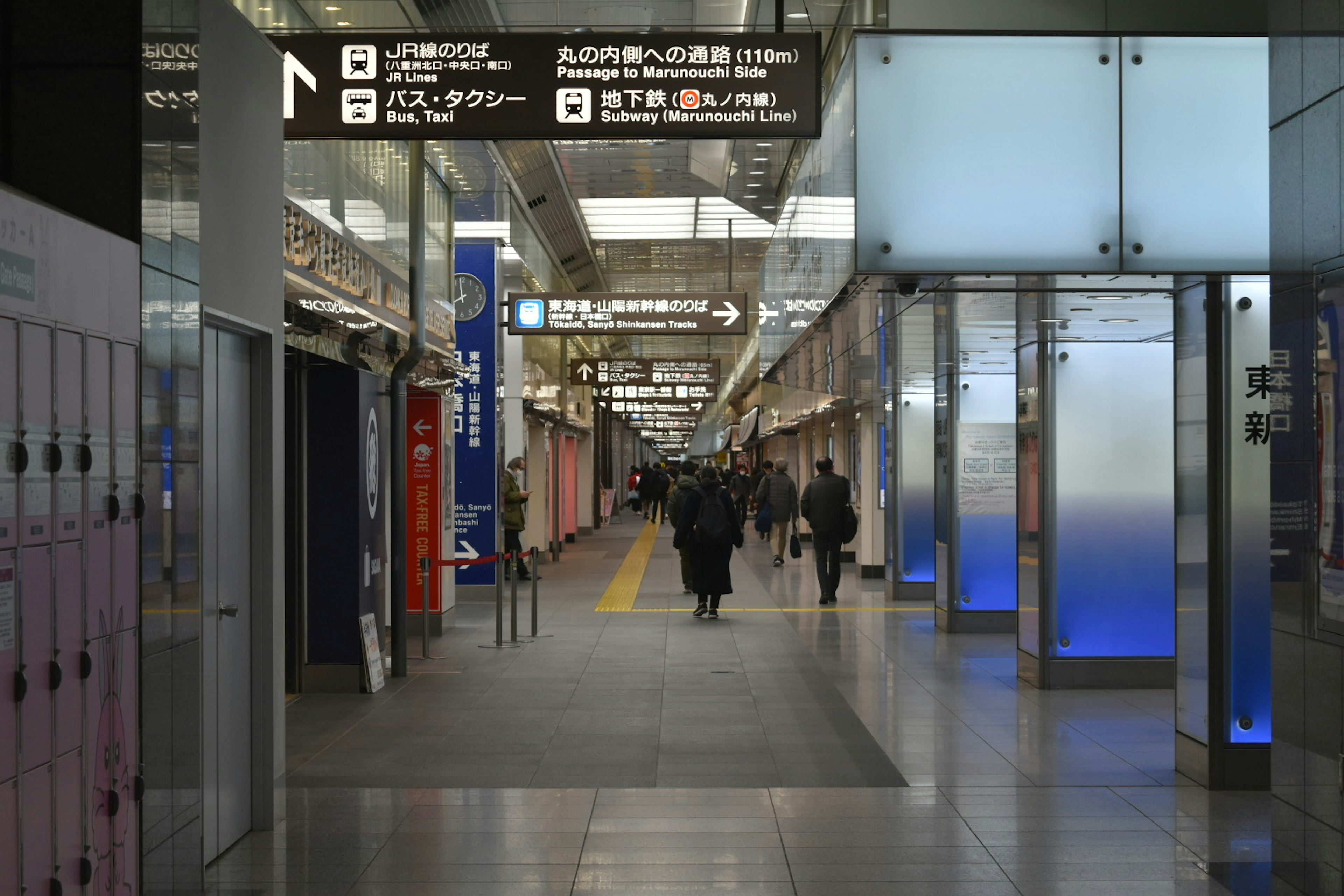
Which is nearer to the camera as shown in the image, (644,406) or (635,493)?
(644,406)

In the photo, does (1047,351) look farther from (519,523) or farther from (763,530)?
(763,530)

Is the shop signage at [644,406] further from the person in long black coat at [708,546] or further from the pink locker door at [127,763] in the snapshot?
the pink locker door at [127,763]

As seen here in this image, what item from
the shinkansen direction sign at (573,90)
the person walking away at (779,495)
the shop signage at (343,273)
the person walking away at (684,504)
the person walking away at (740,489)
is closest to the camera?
the shinkansen direction sign at (573,90)

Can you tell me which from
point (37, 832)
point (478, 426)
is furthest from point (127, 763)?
point (478, 426)

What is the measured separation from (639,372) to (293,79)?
67.2 ft

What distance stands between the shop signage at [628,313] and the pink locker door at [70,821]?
11.5 metres

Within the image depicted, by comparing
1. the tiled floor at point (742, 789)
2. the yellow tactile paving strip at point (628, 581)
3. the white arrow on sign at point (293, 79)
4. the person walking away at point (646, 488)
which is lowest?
the yellow tactile paving strip at point (628, 581)

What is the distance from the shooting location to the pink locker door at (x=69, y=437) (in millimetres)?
3516

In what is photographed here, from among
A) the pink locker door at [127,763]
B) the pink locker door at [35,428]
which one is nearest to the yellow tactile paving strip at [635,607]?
the pink locker door at [127,763]

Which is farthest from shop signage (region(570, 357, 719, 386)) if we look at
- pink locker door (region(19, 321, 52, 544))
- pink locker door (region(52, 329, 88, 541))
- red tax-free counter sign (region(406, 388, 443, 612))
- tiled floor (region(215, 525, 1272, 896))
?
pink locker door (region(19, 321, 52, 544))

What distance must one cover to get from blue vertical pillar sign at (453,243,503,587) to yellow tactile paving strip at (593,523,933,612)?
166 centimetres

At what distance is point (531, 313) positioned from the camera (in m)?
15.4

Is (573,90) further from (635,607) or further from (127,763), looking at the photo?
(635,607)

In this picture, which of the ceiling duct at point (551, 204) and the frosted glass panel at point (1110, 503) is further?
the ceiling duct at point (551, 204)
